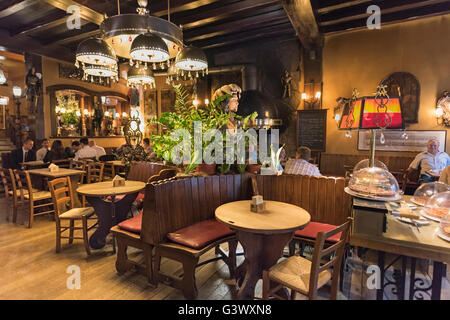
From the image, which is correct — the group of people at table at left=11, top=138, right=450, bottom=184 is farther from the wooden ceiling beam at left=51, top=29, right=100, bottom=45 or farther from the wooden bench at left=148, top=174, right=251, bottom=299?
the wooden ceiling beam at left=51, top=29, right=100, bottom=45

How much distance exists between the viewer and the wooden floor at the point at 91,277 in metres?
2.21

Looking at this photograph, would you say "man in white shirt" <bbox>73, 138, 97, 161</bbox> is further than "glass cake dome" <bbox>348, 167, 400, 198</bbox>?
Yes

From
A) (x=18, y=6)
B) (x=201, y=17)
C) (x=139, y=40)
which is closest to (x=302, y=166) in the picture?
(x=139, y=40)

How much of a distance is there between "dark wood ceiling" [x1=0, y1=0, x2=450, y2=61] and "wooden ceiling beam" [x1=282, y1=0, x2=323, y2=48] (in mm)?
203

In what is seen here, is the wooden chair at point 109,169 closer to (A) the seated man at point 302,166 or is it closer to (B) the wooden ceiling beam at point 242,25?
(B) the wooden ceiling beam at point 242,25

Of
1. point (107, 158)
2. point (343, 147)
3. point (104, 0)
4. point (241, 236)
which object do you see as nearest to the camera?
→ point (241, 236)

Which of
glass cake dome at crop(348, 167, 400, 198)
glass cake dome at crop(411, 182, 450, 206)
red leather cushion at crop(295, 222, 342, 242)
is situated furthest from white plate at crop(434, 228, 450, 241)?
red leather cushion at crop(295, 222, 342, 242)

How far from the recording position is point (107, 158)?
23.0ft

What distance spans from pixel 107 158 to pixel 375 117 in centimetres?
699

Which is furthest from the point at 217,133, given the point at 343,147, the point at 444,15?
the point at 444,15

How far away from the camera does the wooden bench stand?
2158 mm

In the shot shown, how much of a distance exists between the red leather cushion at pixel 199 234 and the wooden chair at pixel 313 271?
2.11ft
